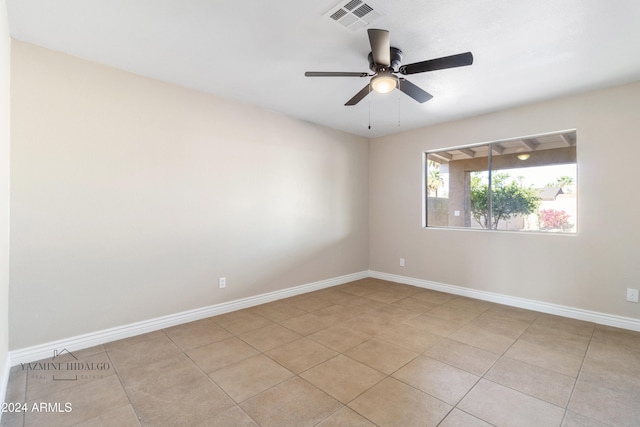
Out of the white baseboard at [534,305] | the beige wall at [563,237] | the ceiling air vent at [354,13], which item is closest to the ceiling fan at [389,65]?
the ceiling air vent at [354,13]

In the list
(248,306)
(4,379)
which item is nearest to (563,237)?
(248,306)

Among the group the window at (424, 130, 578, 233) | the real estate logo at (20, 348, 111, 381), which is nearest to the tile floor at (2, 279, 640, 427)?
the real estate logo at (20, 348, 111, 381)

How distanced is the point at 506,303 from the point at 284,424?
340cm

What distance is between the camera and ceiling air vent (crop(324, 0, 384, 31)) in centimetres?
191

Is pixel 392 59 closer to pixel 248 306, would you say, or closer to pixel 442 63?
pixel 442 63

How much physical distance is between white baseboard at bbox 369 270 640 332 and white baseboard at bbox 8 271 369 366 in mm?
1882

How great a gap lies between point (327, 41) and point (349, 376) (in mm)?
2600

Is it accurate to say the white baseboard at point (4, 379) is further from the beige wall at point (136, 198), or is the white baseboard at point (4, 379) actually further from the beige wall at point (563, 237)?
the beige wall at point (563, 237)

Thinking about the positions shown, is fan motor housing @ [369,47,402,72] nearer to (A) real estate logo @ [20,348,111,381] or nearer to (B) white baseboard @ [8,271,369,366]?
(B) white baseboard @ [8,271,369,366]

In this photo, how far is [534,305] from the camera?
11.8 ft

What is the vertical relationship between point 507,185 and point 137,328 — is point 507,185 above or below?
above

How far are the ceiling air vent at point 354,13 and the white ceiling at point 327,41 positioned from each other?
51 millimetres

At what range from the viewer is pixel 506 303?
3822mm

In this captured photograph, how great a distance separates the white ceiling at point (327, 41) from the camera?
6.46 feet
